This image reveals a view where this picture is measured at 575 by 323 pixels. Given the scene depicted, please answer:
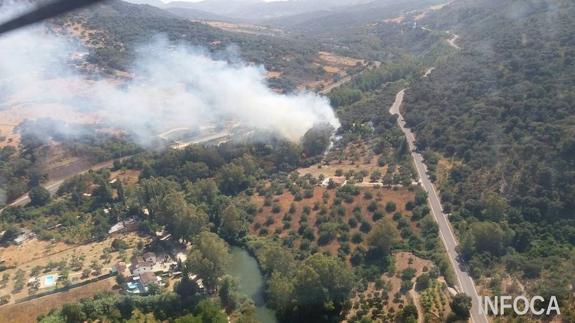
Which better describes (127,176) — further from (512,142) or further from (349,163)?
(512,142)

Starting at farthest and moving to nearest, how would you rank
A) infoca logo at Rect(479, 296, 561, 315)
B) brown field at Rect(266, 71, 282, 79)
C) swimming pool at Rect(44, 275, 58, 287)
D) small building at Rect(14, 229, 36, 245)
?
brown field at Rect(266, 71, 282, 79)
small building at Rect(14, 229, 36, 245)
swimming pool at Rect(44, 275, 58, 287)
infoca logo at Rect(479, 296, 561, 315)

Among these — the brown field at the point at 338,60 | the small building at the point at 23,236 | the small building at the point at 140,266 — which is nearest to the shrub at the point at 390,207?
the small building at the point at 140,266

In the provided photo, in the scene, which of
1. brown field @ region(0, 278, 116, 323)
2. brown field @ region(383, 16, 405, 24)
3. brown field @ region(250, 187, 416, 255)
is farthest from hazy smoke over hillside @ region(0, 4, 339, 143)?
brown field @ region(383, 16, 405, 24)

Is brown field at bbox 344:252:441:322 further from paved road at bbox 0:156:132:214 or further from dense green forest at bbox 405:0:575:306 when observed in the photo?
paved road at bbox 0:156:132:214

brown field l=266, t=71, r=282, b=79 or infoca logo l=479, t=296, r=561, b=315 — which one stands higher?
infoca logo l=479, t=296, r=561, b=315

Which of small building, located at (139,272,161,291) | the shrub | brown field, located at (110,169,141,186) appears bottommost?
brown field, located at (110,169,141,186)

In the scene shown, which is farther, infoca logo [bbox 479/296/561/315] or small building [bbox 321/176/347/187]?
small building [bbox 321/176/347/187]

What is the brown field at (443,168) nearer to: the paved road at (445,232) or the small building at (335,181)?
the paved road at (445,232)
